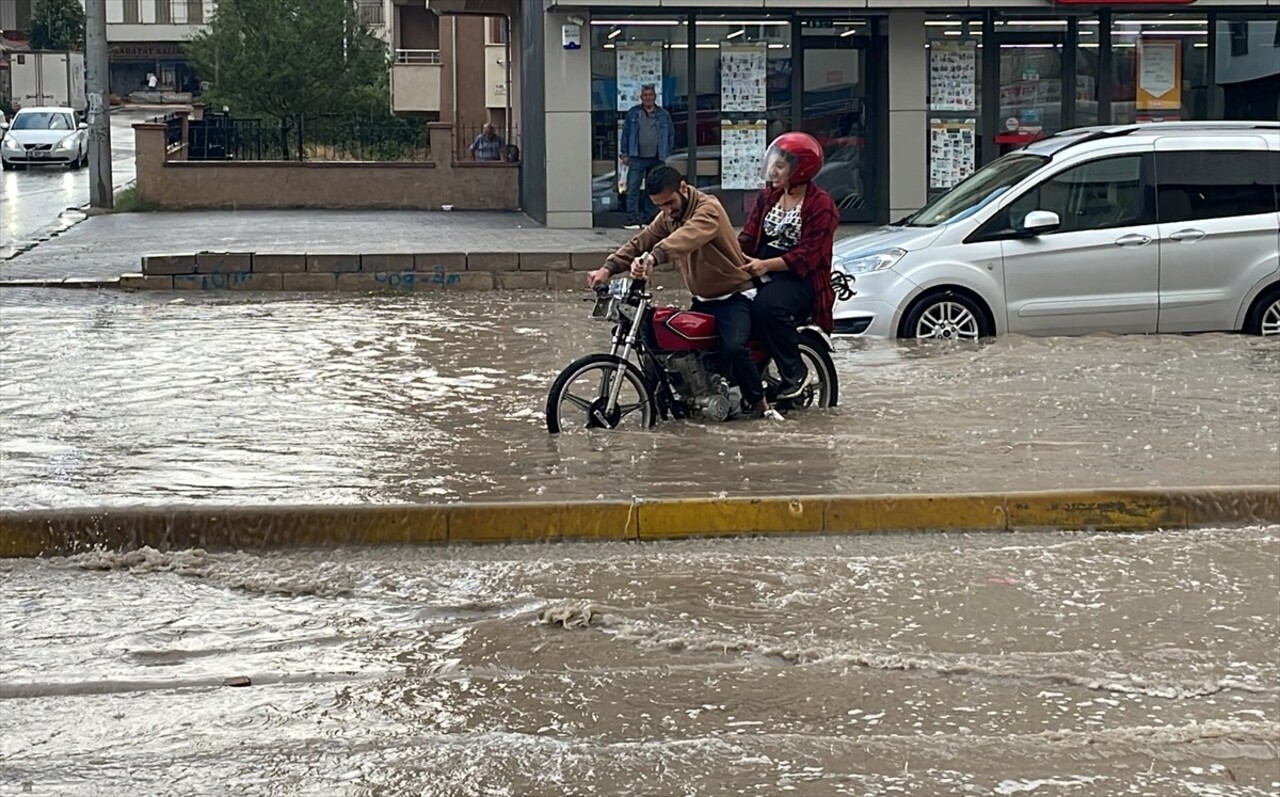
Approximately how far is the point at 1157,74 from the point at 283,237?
1231cm

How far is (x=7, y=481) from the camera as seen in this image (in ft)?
26.9

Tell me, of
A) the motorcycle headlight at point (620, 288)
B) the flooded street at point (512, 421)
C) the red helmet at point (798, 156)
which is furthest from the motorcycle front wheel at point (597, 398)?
the red helmet at point (798, 156)

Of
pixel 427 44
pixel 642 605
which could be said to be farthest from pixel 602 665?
pixel 427 44

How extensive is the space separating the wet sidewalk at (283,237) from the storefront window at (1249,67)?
569cm

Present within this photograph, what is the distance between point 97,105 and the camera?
28250 mm

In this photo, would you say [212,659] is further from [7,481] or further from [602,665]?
[7,481]

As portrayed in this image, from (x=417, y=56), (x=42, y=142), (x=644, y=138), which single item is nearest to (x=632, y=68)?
(x=644, y=138)

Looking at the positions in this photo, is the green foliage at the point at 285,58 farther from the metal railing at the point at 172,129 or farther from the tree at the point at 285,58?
the metal railing at the point at 172,129

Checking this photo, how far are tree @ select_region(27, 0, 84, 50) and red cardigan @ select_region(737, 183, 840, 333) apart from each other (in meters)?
78.4

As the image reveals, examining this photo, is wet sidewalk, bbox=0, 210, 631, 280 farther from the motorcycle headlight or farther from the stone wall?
the motorcycle headlight

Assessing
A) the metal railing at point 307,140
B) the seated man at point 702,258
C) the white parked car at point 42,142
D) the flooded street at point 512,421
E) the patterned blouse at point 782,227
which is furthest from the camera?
the white parked car at point 42,142

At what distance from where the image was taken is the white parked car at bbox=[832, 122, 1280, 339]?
12938 millimetres

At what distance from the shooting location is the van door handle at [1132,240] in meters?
13.0

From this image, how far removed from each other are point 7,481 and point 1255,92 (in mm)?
20490
